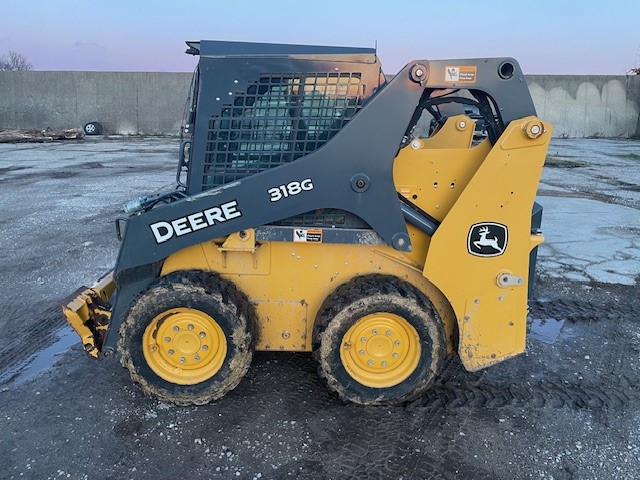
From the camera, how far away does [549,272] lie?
224 inches

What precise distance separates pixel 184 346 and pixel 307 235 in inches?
37.7

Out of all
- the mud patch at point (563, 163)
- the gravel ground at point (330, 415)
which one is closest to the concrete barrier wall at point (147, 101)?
the mud patch at point (563, 163)

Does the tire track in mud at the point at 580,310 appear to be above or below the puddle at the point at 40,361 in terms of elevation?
above

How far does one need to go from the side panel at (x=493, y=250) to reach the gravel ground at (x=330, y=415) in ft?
1.41

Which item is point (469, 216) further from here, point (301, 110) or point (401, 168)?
point (301, 110)

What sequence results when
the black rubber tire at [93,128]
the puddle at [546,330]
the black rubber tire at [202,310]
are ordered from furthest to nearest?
the black rubber tire at [93,128] < the puddle at [546,330] < the black rubber tire at [202,310]

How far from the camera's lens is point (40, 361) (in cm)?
390

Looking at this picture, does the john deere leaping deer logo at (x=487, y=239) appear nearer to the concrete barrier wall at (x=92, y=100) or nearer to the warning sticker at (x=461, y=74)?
the warning sticker at (x=461, y=74)

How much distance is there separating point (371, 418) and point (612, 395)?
155 cm

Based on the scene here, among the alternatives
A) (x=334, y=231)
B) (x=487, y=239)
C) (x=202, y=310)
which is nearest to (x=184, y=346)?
(x=202, y=310)

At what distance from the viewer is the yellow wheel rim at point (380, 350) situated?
321cm

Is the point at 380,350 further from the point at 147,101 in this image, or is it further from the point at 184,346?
the point at 147,101

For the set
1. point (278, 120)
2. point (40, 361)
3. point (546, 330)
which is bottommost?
point (40, 361)

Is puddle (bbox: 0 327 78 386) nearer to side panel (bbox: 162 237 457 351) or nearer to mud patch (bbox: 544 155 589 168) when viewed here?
side panel (bbox: 162 237 457 351)
